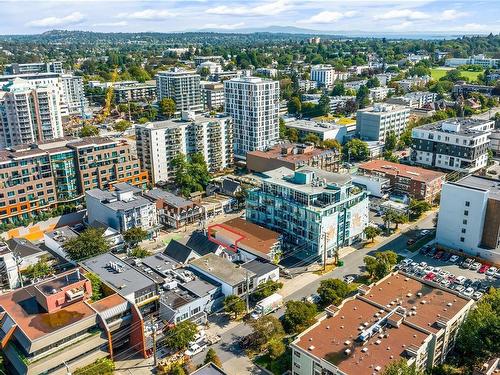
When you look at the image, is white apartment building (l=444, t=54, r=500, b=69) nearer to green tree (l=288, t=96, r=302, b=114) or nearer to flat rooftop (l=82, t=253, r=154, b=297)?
green tree (l=288, t=96, r=302, b=114)

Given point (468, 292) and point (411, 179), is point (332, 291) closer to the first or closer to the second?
point (468, 292)

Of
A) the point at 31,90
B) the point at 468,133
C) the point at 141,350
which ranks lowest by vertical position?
the point at 141,350

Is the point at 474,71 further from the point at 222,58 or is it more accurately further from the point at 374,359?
the point at 374,359

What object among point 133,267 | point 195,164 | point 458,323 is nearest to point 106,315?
point 133,267

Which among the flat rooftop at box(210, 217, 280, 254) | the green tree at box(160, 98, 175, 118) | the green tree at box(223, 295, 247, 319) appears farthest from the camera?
the green tree at box(160, 98, 175, 118)

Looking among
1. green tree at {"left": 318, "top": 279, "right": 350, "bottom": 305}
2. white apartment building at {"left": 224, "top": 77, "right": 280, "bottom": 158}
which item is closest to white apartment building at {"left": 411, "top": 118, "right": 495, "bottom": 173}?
white apartment building at {"left": 224, "top": 77, "right": 280, "bottom": 158}

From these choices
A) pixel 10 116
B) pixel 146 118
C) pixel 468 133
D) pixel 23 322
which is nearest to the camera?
pixel 23 322
